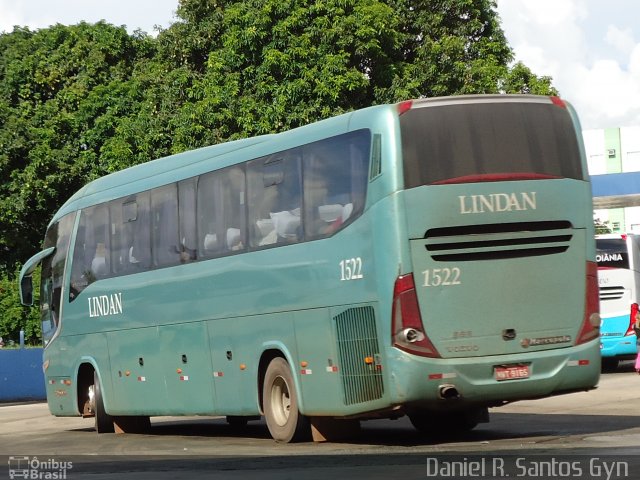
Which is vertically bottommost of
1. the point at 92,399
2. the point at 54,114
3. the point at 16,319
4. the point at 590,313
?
the point at 92,399

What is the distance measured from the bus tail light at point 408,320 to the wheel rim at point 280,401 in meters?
2.80

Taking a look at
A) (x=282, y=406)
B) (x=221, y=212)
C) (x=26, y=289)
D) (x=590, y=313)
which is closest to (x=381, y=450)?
(x=282, y=406)

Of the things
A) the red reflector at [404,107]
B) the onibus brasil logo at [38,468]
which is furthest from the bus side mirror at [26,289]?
the red reflector at [404,107]

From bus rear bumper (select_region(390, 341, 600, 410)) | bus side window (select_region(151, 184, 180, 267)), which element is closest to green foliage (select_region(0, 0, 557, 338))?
bus side window (select_region(151, 184, 180, 267))

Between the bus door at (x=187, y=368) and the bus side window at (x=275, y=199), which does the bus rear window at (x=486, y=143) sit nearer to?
the bus side window at (x=275, y=199)

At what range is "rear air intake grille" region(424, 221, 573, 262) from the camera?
1369 cm

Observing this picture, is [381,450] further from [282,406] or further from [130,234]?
[130,234]

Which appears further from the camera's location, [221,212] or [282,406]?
[221,212]

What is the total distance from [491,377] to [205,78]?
90.2 ft

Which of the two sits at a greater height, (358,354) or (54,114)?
(54,114)

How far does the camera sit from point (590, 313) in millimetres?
14336

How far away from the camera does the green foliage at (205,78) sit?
3869 centimetres

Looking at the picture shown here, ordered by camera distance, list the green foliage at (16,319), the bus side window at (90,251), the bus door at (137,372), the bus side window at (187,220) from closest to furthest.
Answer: the bus side window at (187,220)
the bus door at (137,372)
the bus side window at (90,251)
the green foliage at (16,319)

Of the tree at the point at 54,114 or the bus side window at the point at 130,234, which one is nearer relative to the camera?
the bus side window at the point at 130,234
